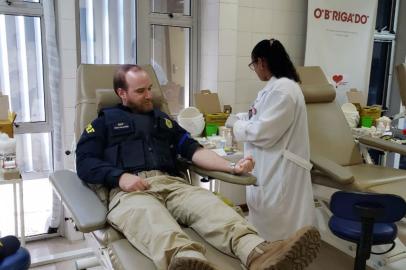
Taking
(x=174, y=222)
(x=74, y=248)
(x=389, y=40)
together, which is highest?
(x=389, y=40)

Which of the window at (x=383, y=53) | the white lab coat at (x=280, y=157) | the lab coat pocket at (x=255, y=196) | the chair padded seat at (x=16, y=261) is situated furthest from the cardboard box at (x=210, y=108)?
the window at (x=383, y=53)

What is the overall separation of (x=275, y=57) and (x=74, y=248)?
169cm

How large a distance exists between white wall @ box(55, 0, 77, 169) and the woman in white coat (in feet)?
3.42

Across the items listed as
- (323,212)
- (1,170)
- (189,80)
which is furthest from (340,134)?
(1,170)

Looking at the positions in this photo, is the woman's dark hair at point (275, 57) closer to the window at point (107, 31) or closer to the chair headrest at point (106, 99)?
the chair headrest at point (106, 99)

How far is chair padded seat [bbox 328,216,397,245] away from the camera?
64.9 inches

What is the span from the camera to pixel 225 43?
2.94 meters

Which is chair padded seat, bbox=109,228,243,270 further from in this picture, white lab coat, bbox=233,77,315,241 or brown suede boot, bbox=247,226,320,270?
white lab coat, bbox=233,77,315,241

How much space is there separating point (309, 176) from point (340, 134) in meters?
0.62

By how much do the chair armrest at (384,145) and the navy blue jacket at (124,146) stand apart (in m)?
1.27

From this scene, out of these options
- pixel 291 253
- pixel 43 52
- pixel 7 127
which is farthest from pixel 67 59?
pixel 291 253

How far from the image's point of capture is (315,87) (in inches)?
103

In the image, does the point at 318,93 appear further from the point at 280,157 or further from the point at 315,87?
the point at 280,157

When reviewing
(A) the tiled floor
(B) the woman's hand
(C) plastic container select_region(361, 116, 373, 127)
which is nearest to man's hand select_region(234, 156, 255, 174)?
(B) the woman's hand
